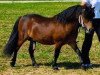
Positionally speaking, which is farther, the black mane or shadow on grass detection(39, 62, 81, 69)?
shadow on grass detection(39, 62, 81, 69)

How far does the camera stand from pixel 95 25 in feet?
31.2

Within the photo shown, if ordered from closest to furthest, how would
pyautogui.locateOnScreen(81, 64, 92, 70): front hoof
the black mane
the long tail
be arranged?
the black mane
pyautogui.locateOnScreen(81, 64, 92, 70): front hoof
the long tail

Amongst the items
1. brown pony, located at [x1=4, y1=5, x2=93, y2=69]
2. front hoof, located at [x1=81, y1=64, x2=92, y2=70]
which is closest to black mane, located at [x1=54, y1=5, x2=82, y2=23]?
brown pony, located at [x1=4, y1=5, x2=93, y2=69]

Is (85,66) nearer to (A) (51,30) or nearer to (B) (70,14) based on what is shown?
(A) (51,30)

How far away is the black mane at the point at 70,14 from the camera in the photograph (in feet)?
29.8

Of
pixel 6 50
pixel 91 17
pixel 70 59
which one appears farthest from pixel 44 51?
pixel 91 17

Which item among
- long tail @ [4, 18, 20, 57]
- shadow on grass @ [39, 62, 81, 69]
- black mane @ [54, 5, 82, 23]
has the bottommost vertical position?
shadow on grass @ [39, 62, 81, 69]

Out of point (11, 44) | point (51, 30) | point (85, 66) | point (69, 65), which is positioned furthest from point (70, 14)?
point (11, 44)

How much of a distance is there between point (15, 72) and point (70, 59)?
6.68 feet

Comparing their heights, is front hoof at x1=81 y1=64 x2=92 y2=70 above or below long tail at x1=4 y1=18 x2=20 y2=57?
below

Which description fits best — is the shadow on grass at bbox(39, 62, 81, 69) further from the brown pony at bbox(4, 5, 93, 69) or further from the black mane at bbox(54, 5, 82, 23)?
the black mane at bbox(54, 5, 82, 23)

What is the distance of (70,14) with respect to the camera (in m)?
9.12

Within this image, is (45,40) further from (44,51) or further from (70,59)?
(44,51)

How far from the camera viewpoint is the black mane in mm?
9070
